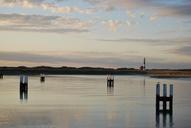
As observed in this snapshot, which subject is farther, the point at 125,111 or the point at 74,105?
the point at 74,105

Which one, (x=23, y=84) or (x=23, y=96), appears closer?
(x=23, y=96)

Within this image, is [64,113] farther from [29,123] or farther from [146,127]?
[146,127]

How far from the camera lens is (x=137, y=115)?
1212 inches

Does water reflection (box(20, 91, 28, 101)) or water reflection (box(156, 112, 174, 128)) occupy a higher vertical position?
water reflection (box(156, 112, 174, 128))

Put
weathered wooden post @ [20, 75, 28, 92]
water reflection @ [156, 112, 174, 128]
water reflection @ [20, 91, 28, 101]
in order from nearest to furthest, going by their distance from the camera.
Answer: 1. water reflection @ [156, 112, 174, 128]
2. water reflection @ [20, 91, 28, 101]
3. weathered wooden post @ [20, 75, 28, 92]

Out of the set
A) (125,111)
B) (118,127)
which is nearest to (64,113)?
(125,111)

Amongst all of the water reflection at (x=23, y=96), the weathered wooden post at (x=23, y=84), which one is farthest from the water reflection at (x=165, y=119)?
the weathered wooden post at (x=23, y=84)

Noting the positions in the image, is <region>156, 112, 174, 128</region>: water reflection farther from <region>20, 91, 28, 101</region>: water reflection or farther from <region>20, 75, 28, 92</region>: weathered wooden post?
<region>20, 75, 28, 92</region>: weathered wooden post

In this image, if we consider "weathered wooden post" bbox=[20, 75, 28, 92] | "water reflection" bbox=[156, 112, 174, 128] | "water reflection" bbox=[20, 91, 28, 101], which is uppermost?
"weathered wooden post" bbox=[20, 75, 28, 92]

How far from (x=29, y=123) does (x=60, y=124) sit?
1716 millimetres

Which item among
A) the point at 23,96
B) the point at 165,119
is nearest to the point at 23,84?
the point at 23,96

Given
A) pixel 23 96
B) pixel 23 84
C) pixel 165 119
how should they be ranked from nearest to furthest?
1. pixel 165 119
2. pixel 23 96
3. pixel 23 84

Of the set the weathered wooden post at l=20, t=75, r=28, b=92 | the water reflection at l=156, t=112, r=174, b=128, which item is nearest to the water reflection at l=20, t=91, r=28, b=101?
the weathered wooden post at l=20, t=75, r=28, b=92

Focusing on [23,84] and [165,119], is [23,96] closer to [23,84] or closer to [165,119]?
[23,84]
